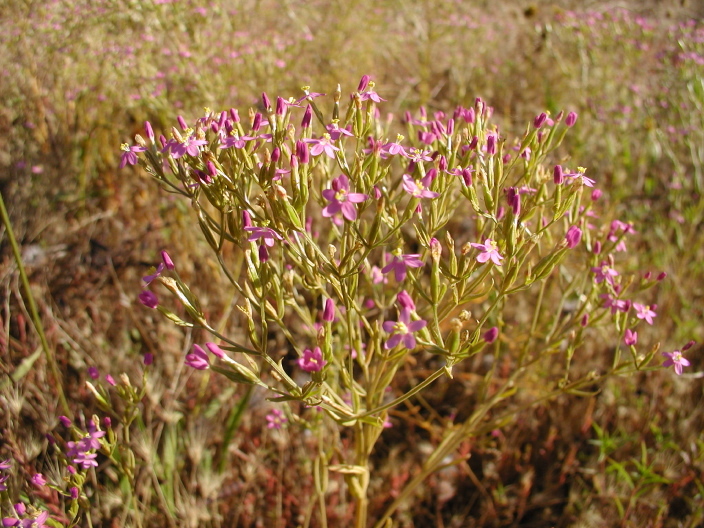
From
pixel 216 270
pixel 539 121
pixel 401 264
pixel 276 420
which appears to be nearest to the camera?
pixel 401 264

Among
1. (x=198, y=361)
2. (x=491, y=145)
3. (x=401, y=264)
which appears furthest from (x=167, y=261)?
(x=491, y=145)

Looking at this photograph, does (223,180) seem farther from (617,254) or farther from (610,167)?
(610,167)

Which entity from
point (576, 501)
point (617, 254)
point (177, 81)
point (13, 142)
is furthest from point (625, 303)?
point (13, 142)

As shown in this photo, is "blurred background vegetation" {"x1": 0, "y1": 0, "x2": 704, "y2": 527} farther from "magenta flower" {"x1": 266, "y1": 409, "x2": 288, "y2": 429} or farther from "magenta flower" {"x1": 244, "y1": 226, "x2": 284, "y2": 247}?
"magenta flower" {"x1": 244, "y1": 226, "x2": 284, "y2": 247}

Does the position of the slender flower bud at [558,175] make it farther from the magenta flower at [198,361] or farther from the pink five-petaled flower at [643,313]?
the magenta flower at [198,361]

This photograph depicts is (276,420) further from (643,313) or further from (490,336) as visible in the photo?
(643,313)

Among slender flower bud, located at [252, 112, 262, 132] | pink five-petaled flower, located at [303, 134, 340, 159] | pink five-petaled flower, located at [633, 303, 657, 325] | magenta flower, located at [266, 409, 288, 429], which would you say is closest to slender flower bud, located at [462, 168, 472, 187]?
pink five-petaled flower, located at [303, 134, 340, 159]
